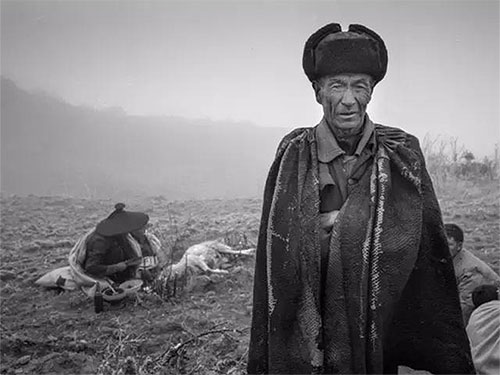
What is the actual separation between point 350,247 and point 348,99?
51 cm

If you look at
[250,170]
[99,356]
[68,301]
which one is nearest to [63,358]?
[99,356]

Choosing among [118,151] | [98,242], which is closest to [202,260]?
[98,242]

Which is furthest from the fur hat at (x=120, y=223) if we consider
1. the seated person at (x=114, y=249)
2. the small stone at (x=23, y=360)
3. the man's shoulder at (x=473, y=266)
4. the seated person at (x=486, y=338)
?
the seated person at (x=486, y=338)

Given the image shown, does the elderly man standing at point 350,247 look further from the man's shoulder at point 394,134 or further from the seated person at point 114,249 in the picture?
the seated person at point 114,249

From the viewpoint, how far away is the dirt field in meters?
3.46

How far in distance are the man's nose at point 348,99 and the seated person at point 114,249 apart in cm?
403

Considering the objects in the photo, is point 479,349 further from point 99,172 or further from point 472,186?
point 99,172

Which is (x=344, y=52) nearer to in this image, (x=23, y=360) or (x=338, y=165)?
(x=338, y=165)

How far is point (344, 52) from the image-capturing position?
1432 millimetres

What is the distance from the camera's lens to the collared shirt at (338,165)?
1446 millimetres

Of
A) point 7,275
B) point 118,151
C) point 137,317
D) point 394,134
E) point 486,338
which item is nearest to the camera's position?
point 394,134

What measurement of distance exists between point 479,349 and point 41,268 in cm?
592

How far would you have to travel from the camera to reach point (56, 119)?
1379 inches

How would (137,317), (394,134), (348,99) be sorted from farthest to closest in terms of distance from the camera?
(137,317) < (394,134) < (348,99)
